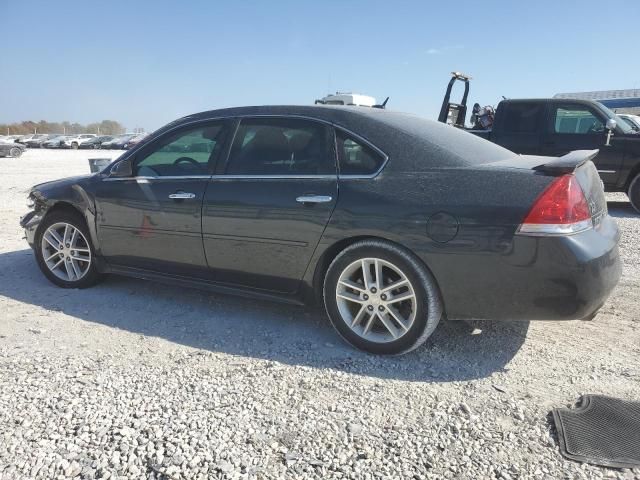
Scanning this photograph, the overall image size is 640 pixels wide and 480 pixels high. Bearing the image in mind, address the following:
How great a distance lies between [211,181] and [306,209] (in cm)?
86

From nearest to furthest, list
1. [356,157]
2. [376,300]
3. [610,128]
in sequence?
[376,300], [356,157], [610,128]

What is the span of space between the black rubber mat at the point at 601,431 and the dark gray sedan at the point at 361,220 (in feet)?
1.62

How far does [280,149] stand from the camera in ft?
11.9

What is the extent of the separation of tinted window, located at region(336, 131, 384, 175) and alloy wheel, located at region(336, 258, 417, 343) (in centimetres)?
58

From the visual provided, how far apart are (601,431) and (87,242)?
3.98m

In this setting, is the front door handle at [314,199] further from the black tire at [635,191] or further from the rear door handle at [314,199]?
the black tire at [635,191]

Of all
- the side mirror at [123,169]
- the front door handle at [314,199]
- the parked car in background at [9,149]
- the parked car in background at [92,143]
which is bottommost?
the parked car in background at [92,143]

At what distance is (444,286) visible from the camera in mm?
3039

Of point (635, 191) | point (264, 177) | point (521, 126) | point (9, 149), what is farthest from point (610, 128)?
point (9, 149)

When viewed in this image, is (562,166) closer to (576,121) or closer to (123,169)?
(123,169)

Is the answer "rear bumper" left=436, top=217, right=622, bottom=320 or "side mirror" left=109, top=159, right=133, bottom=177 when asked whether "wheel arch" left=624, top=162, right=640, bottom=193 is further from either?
"side mirror" left=109, top=159, right=133, bottom=177

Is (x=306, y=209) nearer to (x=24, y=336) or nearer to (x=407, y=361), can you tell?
(x=407, y=361)

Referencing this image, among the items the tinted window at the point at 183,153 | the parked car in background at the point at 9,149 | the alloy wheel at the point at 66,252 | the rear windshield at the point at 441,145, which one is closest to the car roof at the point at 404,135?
the rear windshield at the point at 441,145

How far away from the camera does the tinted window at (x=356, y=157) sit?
10.8 ft
